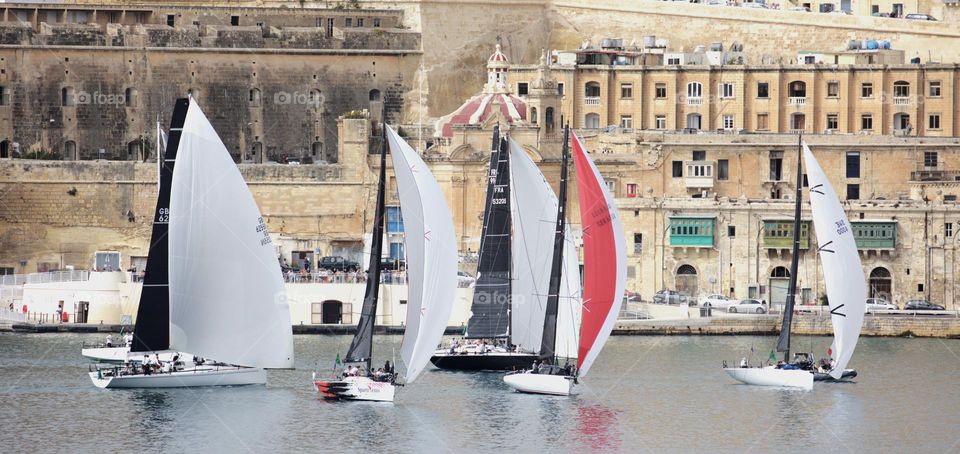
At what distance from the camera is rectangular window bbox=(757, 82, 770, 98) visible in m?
90.0

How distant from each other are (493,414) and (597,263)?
453cm

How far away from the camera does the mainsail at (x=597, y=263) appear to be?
58781mm

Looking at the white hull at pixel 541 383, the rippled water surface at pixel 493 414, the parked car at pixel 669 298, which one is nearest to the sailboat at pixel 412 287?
the rippled water surface at pixel 493 414

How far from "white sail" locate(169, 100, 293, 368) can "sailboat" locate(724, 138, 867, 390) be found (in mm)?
12139

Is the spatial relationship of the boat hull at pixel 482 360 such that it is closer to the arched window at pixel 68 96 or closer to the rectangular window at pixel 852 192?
the rectangular window at pixel 852 192

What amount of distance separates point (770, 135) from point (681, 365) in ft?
67.1

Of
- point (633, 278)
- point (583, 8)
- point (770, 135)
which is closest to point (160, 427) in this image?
point (633, 278)

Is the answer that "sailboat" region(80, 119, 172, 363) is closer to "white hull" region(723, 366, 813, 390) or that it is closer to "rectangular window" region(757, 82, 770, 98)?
"white hull" region(723, 366, 813, 390)

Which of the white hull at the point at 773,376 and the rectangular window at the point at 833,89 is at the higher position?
the rectangular window at the point at 833,89

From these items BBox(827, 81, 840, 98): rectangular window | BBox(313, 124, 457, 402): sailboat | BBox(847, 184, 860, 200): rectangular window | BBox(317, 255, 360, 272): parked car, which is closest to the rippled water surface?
BBox(313, 124, 457, 402): sailboat

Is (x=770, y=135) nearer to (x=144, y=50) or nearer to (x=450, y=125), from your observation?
(x=450, y=125)

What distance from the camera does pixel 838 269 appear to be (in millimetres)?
62125

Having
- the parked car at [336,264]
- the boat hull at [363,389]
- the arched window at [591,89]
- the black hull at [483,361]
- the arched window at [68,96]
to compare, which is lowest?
the boat hull at [363,389]

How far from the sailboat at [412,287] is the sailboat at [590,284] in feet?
8.62
